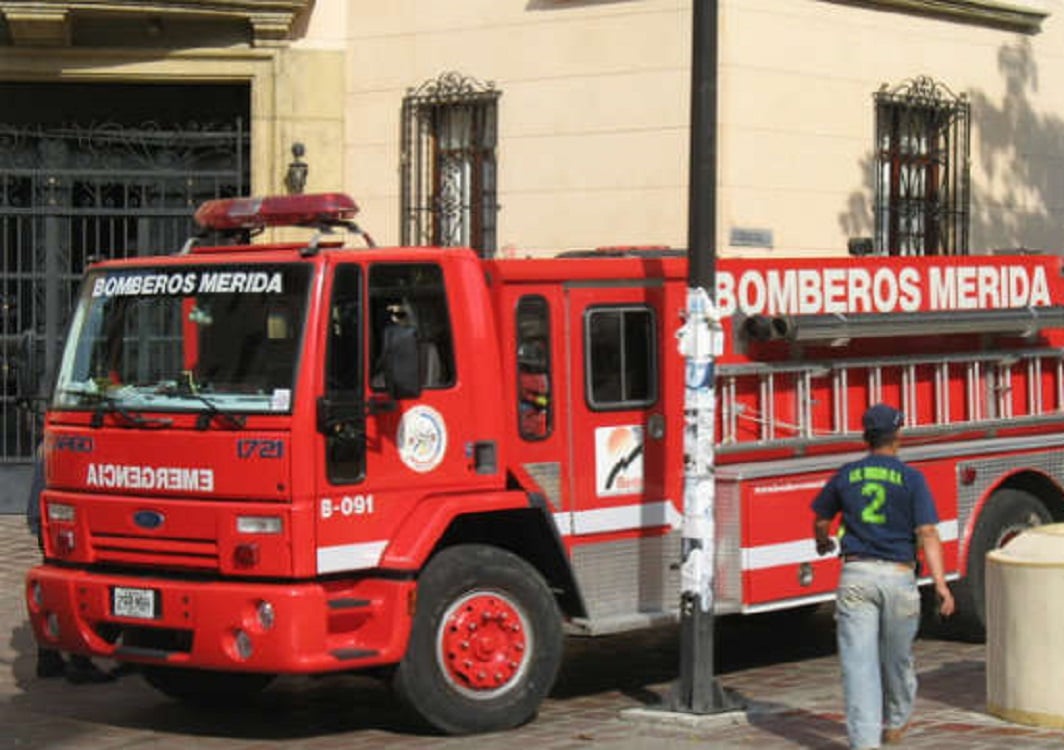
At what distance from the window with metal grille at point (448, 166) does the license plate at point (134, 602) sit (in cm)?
903

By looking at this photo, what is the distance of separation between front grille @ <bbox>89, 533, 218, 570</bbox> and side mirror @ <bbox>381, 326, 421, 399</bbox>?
1.13 metres

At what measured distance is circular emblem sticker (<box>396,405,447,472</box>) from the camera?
9938 millimetres

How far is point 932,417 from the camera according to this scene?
12.4 meters

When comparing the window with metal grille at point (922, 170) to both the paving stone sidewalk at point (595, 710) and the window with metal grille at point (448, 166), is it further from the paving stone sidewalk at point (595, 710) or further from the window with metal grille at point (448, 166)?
the paving stone sidewalk at point (595, 710)

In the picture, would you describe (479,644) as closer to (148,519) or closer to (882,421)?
(148,519)

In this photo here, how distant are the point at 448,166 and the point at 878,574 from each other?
10.7 metres

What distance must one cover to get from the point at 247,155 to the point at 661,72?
161 inches

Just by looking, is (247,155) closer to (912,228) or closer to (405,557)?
(912,228)

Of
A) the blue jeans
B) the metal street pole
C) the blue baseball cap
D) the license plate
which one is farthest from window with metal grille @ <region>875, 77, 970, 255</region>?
the license plate

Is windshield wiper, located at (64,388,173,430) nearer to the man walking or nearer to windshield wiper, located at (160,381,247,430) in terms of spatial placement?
windshield wiper, located at (160,381,247,430)

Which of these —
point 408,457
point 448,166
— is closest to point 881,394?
point 408,457

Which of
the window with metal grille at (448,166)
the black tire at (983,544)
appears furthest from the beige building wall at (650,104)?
the black tire at (983,544)

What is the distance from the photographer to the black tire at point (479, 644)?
9.80 m

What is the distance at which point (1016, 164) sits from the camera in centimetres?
2022
